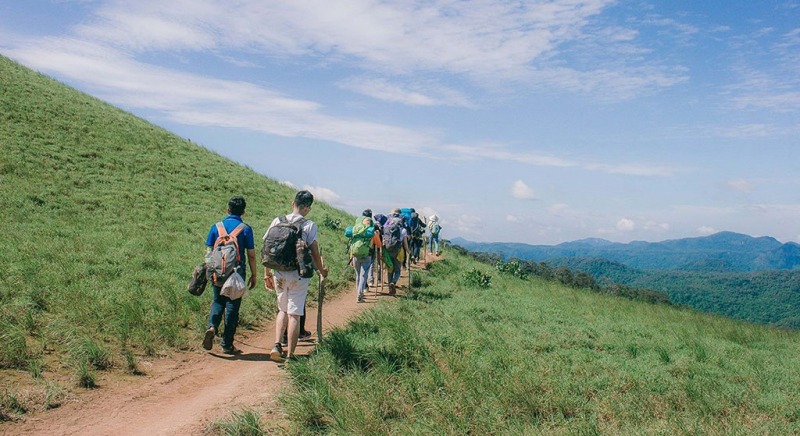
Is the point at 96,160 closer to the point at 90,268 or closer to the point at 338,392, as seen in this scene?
the point at 90,268

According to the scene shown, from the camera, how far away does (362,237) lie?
10664mm

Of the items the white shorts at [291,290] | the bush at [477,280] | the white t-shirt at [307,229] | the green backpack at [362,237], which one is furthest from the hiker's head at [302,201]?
the bush at [477,280]

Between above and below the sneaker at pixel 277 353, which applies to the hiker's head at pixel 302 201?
above

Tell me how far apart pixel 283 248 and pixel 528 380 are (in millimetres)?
3228

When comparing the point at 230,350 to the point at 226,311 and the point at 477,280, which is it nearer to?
the point at 226,311

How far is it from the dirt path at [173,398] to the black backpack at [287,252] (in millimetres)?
1275

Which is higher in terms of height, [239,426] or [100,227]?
[100,227]

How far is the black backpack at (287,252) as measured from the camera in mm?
5941

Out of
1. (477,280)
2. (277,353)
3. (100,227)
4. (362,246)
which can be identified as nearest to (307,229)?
(277,353)

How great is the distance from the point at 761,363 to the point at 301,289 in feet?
25.4

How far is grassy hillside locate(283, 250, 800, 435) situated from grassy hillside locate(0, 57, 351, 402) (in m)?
2.89

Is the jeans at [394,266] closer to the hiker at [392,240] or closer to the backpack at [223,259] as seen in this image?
the hiker at [392,240]

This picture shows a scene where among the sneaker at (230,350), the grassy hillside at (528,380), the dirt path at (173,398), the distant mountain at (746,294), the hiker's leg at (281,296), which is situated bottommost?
the distant mountain at (746,294)

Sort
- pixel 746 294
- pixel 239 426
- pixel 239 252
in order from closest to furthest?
pixel 239 426, pixel 239 252, pixel 746 294
